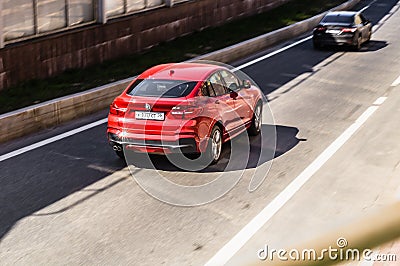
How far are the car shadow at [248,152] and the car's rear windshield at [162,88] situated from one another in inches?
48.7

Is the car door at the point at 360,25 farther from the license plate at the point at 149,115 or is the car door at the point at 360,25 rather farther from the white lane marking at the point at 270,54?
the license plate at the point at 149,115

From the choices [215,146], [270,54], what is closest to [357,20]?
[270,54]

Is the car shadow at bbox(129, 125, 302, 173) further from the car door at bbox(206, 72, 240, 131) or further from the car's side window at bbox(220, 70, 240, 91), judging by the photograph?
the car's side window at bbox(220, 70, 240, 91)

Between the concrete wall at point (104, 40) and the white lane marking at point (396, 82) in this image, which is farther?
the white lane marking at point (396, 82)

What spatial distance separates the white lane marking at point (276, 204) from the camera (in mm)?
7492

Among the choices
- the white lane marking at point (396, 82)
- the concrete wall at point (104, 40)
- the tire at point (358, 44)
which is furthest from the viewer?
the tire at point (358, 44)

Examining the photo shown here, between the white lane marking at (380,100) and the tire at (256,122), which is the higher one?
the tire at (256,122)

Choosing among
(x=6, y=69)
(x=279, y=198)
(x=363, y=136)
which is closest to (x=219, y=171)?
(x=279, y=198)

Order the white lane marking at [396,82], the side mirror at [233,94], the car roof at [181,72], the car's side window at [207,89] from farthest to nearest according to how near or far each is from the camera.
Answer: the white lane marking at [396,82] → the side mirror at [233,94] → the car roof at [181,72] → the car's side window at [207,89]

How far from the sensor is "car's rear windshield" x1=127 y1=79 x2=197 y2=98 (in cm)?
1079

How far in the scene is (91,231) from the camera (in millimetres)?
8125

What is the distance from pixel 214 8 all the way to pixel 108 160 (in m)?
19.3

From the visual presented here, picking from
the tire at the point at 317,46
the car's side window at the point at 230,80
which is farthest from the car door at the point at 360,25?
the car's side window at the point at 230,80

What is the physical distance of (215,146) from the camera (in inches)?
443
